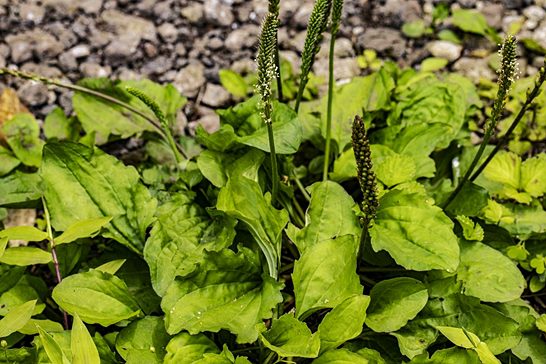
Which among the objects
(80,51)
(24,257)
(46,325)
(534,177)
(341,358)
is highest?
(80,51)

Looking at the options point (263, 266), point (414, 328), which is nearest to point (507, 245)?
point (414, 328)

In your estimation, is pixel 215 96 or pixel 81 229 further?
pixel 215 96

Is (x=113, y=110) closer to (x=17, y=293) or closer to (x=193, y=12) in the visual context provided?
(x=17, y=293)

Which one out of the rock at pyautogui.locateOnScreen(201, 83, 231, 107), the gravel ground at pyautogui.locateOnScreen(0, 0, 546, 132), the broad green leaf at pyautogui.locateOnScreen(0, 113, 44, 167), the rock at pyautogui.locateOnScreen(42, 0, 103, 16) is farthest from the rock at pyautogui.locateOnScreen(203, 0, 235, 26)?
the broad green leaf at pyautogui.locateOnScreen(0, 113, 44, 167)

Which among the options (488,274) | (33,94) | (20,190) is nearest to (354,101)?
(488,274)

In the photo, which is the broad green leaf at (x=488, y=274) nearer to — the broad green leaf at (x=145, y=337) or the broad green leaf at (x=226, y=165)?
the broad green leaf at (x=226, y=165)

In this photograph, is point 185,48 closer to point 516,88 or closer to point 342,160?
point 342,160
